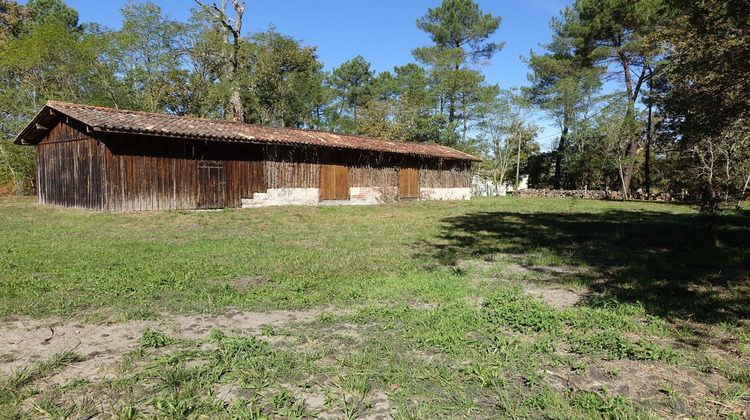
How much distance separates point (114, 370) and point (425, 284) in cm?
390

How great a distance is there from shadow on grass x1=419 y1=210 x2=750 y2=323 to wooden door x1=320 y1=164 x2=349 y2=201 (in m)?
8.85

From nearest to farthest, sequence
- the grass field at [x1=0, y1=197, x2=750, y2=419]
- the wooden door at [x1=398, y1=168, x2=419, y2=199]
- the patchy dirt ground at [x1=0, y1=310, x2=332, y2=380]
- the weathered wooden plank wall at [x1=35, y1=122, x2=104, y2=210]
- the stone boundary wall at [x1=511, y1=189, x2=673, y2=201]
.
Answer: the grass field at [x1=0, y1=197, x2=750, y2=419] < the patchy dirt ground at [x1=0, y1=310, x2=332, y2=380] < the weathered wooden plank wall at [x1=35, y1=122, x2=104, y2=210] < the wooden door at [x1=398, y1=168, x2=419, y2=199] < the stone boundary wall at [x1=511, y1=189, x2=673, y2=201]

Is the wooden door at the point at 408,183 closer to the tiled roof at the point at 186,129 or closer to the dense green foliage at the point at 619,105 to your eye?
the tiled roof at the point at 186,129

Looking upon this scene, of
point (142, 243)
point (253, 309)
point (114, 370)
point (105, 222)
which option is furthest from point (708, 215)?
point (105, 222)

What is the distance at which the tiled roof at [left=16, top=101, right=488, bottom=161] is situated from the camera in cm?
1430

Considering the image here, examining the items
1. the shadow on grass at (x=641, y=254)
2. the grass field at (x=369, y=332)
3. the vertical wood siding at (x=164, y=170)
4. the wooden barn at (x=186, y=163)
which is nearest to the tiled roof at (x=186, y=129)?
the wooden barn at (x=186, y=163)

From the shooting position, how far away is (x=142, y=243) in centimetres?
883

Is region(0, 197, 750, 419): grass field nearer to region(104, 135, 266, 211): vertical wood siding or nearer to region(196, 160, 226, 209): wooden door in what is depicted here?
region(104, 135, 266, 211): vertical wood siding

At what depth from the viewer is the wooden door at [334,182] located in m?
21.5

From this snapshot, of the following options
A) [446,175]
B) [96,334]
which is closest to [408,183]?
[446,175]

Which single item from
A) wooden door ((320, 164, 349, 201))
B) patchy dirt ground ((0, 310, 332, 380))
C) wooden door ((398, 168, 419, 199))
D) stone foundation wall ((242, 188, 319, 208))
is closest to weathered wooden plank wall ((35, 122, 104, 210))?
stone foundation wall ((242, 188, 319, 208))

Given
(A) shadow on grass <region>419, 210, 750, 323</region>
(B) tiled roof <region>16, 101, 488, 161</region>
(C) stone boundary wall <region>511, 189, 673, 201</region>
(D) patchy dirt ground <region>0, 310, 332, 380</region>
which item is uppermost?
(B) tiled roof <region>16, 101, 488, 161</region>

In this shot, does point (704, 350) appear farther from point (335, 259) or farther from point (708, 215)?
point (708, 215)

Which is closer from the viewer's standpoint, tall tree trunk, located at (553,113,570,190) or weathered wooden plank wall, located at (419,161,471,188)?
weathered wooden plank wall, located at (419,161,471,188)
